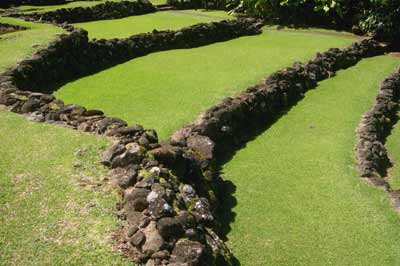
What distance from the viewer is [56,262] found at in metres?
5.15

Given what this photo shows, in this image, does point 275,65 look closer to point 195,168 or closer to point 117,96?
point 117,96

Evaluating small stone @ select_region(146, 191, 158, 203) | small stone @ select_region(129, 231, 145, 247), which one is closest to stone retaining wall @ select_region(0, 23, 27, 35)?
small stone @ select_region(146, 191, 158, 203)

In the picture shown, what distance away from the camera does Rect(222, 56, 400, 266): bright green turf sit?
7168 millimetres

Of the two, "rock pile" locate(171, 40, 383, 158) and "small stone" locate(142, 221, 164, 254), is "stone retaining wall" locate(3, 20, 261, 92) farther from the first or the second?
"small stone" locate(142, 221, 164, 254)

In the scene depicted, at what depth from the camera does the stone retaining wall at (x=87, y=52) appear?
41.8ft

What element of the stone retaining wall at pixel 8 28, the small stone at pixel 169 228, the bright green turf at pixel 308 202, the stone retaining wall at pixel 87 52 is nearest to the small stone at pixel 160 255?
the small stone at pixel 169 228

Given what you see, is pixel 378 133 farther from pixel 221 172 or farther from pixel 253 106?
pixel 221 172

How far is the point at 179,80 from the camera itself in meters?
13.3

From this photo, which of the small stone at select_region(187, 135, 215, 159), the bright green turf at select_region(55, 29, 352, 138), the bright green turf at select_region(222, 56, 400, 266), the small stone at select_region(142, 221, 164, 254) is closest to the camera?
the small stone at select_region(142, 221, 164, 254)

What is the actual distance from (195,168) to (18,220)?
297 cm

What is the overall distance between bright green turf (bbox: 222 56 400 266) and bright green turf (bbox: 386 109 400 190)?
0.85 meters

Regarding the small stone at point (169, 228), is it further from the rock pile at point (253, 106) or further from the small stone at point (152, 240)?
the rock pile at point (253, 106)

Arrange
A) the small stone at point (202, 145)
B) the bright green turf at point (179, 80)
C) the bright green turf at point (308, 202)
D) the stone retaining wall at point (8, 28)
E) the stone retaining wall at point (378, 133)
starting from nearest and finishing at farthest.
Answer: the bright green turf at point (308, 202) → the small stone at point (202, 145) → the stone retaining wall at point (378, 133) → the bright green turf at point (179, 80) → the stone retaining wall at point (8, 28)

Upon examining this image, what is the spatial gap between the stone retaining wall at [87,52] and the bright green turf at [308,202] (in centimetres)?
586
